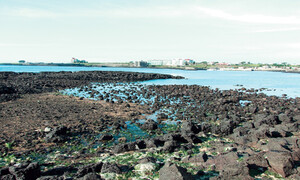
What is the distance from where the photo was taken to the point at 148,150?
1183 centimetres

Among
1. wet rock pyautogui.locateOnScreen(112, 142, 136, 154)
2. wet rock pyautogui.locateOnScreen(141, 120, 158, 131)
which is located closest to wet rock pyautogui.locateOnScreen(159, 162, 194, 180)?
wet rock pyautogui.locateOnScreen(112, 142, 136, 154)

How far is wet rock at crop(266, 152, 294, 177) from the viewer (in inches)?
356

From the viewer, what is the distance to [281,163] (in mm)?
9133

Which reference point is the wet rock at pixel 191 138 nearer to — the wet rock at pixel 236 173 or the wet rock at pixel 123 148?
the wet rock at pixel 123 148

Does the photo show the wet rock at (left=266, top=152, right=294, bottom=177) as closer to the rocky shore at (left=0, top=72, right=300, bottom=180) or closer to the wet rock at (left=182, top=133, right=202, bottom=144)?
the rocky shore at (left=0, top=72, right=300, bottom=180)

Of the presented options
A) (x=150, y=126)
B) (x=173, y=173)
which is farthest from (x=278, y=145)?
(x=150, y=126)

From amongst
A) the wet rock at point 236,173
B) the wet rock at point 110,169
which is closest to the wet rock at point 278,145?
the wet rock at point 236,173

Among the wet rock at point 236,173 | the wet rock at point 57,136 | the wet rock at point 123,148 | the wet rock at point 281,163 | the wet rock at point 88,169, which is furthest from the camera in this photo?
the wet rock at point 57,136

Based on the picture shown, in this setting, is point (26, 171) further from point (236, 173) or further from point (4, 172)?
point (236, 173)

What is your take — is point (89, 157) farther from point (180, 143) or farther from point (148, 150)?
point (180, 143)

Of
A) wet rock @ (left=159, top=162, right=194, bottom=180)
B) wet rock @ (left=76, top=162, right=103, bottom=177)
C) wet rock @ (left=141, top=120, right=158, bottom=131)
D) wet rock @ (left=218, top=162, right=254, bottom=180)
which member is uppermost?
wet rock @ (left=159, top=162, right=194, bottom=180)

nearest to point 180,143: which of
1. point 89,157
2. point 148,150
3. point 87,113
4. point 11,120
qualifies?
point 148,150

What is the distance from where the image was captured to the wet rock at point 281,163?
9047 millimetres

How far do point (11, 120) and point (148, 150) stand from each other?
1104 centimetres
